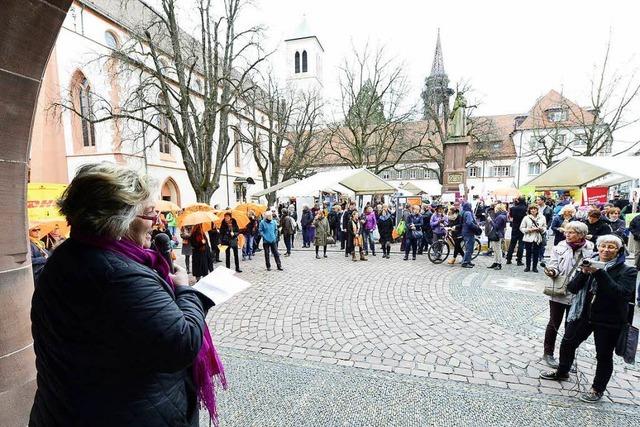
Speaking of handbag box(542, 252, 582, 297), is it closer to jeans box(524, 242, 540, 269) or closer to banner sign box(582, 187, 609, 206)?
jeans box(524, 242, 540, 269)

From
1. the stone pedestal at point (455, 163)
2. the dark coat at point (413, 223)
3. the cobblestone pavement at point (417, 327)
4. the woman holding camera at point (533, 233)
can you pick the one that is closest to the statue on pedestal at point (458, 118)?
the stone pedestal at point (455, 163)

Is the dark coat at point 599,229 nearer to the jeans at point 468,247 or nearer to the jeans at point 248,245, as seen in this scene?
the jeans at point 468,247

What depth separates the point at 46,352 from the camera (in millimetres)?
1184

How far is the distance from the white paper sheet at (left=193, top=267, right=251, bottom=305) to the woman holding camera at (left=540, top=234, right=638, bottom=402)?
297cm

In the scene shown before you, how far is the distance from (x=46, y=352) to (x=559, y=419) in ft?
12.0

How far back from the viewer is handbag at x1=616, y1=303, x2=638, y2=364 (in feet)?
9.37

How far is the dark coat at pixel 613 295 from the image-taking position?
2904 millimetres

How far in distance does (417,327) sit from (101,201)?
4.60 m

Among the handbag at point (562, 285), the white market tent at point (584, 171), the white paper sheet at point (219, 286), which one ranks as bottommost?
the handbag at point (562, 285)

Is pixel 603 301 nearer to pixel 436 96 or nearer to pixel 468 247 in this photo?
pixel 468 247

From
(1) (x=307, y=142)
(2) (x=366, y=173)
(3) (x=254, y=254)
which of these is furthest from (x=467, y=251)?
(1) (x=307, y=142)

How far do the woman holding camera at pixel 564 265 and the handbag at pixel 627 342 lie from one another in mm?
622

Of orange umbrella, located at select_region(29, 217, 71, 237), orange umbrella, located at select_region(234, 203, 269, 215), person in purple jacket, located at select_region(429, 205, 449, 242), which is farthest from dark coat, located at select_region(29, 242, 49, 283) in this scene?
person in purple jacket, located at select_region(429, 205, 449, 242)

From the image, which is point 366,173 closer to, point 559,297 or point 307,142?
point 559,297
